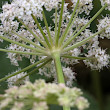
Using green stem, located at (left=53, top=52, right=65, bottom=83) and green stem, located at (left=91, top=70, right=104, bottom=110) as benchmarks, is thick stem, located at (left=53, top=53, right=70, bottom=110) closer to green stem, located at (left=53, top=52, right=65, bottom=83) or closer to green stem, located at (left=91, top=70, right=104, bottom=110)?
green stem, located at (left=53, top=52, right=65, bottom=83)

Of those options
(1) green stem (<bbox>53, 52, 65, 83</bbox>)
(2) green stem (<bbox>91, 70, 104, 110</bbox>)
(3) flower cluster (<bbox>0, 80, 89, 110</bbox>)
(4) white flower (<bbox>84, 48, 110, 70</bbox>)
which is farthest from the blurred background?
(3) flower cluster (<bbox>0, 80, 89, 110</bbox>)

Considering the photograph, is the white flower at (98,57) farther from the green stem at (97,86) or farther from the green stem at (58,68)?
the green stem at (97,86)

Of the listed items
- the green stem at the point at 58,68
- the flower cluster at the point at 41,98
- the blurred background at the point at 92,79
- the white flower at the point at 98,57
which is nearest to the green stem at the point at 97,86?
the blurred background at the point at 92,79

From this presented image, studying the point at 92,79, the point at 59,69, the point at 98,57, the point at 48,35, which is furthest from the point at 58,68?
the point at 92,79

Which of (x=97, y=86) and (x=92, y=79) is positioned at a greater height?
(x=92, y=79)

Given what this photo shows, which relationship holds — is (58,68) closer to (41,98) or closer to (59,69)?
(59,69)

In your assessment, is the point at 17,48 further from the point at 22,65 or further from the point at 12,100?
the point at 12,100

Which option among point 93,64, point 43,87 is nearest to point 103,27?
point 93,64

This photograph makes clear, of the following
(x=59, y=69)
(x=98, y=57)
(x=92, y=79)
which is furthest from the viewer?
(x=92, y=79)

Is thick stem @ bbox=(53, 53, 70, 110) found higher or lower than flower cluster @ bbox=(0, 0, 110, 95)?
lower
